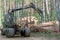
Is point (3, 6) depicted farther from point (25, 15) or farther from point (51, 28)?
point (51, 28)

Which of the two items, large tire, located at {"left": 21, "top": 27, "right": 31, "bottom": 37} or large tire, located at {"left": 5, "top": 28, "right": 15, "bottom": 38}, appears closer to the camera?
large tire, located at {"left": 5, "top": 28, "right": 15, "bottom": 38}

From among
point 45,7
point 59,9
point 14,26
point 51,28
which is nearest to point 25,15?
point 45,7

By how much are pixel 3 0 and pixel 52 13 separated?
80.6 inches

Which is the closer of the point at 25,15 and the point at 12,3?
the point at 25,15

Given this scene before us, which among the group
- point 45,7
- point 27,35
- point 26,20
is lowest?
point 27,35

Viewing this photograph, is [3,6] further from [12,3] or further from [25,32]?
[25,32]

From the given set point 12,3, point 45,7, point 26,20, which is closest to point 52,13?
point 45,7

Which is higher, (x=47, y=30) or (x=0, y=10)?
(x=0, y=10)

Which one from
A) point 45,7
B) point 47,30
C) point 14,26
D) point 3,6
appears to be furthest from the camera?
point 3,6

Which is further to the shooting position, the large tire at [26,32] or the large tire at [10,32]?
the large tire at [26,32]

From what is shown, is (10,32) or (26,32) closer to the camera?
(10,32)

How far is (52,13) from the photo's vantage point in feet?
19.9

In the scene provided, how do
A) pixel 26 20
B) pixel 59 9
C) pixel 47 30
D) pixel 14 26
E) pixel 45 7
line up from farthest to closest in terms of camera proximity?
pixel 45 7, pixel 26 20, pixel 47 30, pixel 14 26, pixel 59 9

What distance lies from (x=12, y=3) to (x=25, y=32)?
2909 mm
